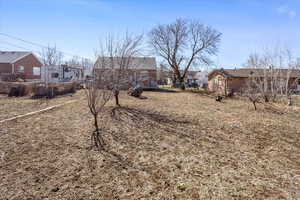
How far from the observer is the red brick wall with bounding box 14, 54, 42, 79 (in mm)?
28353

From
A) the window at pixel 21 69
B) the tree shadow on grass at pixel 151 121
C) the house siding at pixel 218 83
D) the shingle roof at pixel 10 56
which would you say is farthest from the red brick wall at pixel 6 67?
the house siding at pixel 218 83

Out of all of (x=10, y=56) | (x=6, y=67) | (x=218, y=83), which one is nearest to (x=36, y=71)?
(x=10, y=56)

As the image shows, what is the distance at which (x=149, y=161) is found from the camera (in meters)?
4.14

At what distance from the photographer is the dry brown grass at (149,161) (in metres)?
3.07

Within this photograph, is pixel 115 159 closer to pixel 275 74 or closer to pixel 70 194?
pixel 70 194

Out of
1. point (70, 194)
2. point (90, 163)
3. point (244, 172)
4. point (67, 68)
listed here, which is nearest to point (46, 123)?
point (90, 163)

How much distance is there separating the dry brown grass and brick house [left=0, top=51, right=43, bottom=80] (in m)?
25.6

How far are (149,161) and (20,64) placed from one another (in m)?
32.1

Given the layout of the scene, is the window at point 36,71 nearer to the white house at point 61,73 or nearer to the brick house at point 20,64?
the brick house at point 20,64

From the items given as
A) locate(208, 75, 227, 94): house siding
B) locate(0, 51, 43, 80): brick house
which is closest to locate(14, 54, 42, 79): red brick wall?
locate(0, 51, 43, 80): brick house

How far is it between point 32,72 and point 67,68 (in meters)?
9.48

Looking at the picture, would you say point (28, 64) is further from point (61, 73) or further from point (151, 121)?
point (151, 121)

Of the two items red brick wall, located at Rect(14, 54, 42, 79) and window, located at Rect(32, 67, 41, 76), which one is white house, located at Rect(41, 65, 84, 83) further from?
window, located at Rect(32, 67, 41, 76)

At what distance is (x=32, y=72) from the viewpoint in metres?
31.1
